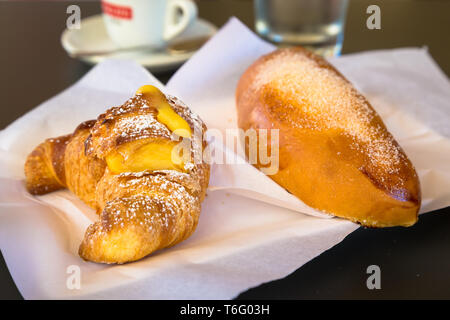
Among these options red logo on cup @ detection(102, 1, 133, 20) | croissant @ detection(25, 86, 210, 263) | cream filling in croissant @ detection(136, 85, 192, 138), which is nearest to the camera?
croissant @ detection(25, 86, 210, 263)

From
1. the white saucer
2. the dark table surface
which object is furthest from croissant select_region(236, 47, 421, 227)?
the white saucer

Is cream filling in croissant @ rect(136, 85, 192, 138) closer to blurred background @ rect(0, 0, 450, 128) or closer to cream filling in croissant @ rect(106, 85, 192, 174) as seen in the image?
cream filling in croissant @ rect(106, 85, 192, 174)

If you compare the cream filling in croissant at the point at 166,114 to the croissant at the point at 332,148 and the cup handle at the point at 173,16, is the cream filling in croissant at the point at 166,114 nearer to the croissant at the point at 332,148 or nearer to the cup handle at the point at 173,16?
the croissant at the point at 332,148

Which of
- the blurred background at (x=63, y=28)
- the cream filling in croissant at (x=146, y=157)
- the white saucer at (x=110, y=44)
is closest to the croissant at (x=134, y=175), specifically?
the cream filling in croissant at (x=146, y=157)

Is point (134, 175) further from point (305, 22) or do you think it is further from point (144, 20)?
point (305, 22)

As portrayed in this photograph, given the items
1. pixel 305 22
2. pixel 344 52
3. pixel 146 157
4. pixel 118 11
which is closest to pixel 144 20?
pixel 118 11
